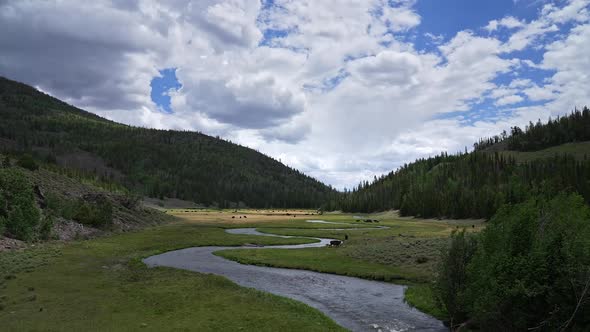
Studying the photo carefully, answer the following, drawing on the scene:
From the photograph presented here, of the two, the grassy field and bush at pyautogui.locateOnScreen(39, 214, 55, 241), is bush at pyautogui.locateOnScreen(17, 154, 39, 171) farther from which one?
the grassy field

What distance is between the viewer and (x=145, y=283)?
131 feet

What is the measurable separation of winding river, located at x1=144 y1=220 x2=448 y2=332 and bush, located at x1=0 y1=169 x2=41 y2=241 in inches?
773

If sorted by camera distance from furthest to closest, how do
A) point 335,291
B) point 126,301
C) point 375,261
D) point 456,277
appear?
point 375,261, point 335,291, point 126,301, point 456,277

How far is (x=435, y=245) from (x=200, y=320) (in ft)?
141

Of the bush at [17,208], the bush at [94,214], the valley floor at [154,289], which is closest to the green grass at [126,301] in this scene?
the valley floor at [154,289]

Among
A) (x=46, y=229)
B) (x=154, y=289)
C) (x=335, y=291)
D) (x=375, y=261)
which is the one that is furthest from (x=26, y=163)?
(x=335, y=291)

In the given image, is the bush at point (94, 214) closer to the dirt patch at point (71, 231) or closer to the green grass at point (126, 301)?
the dirt patch at point (71, 231)

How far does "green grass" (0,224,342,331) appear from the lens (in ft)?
88.0

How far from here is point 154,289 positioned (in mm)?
37188

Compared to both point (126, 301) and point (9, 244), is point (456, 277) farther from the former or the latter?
point (9, 244)

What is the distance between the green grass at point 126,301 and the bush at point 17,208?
1012 cm

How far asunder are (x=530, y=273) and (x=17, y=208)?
6629cm

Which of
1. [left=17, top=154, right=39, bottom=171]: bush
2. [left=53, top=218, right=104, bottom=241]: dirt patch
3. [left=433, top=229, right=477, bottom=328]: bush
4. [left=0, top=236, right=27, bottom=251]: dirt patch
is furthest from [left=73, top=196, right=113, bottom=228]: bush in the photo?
[left=433, top=229, right=477, bottom=328]: bush

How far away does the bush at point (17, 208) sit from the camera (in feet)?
193
